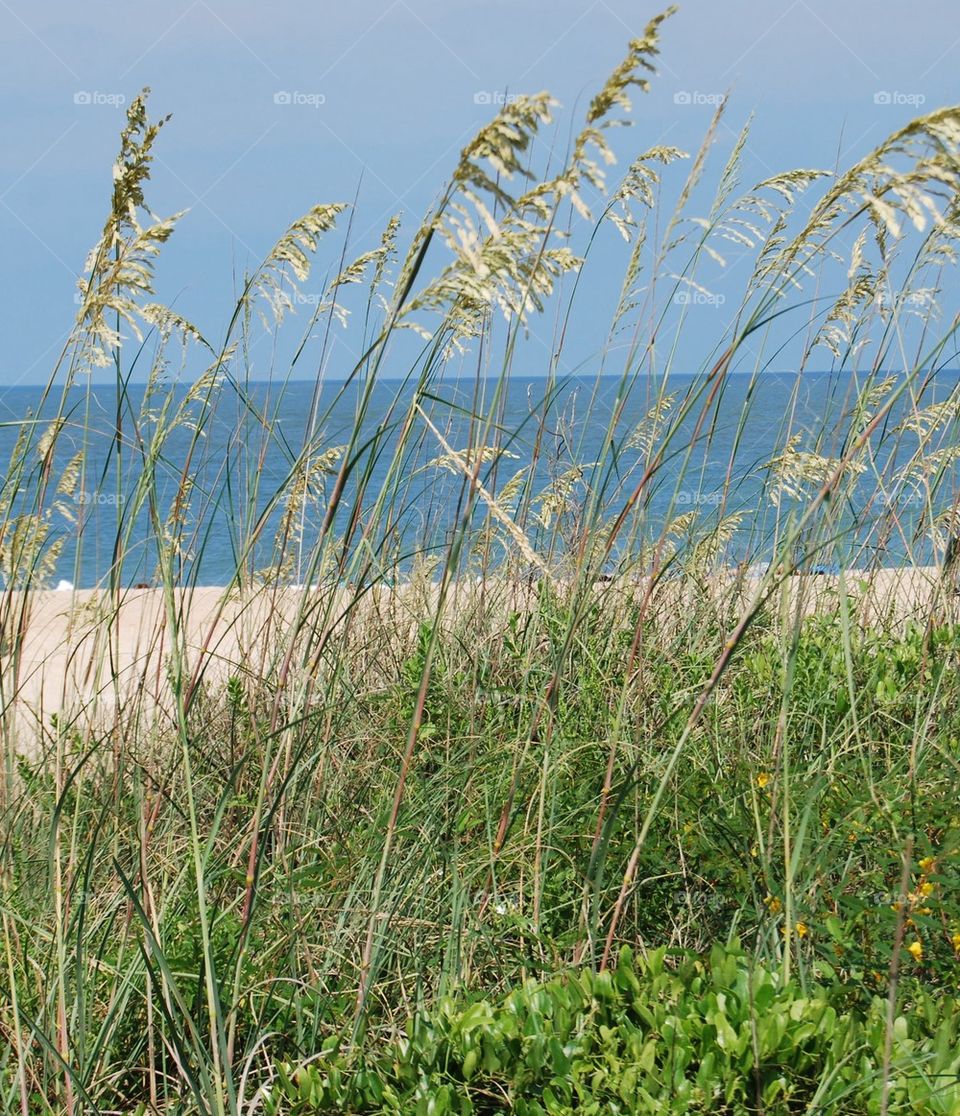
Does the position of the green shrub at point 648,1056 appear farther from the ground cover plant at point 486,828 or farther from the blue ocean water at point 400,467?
the blue ocean water at point 400,467

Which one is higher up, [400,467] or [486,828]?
[400,467]

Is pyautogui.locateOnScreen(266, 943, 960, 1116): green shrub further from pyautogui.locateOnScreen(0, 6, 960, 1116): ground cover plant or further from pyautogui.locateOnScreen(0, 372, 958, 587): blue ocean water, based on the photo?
pyautogui.locateOnScreen(0, 372, 958, 587): blue ocean water

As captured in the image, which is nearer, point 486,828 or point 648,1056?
point 648,1056

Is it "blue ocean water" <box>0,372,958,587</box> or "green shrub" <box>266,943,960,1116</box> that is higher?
"blue ocean water" <box>0,372,958,587</box>

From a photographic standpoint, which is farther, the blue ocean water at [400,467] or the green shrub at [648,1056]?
the blue ocean water at [400,467]

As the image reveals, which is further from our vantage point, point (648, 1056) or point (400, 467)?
point (400, 467)

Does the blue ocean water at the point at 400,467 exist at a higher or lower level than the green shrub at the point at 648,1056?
higher

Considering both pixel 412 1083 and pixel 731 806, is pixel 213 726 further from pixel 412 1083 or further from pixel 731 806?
pixel 412 1083

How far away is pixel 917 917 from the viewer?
160cm

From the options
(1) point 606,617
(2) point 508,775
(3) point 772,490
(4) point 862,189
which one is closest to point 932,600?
(3) point 772,490

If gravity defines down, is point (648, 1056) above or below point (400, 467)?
below

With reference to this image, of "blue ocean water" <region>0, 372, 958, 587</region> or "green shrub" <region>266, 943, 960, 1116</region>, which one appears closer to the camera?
"green shrub" <region>266, 943, 960, 1116</region>

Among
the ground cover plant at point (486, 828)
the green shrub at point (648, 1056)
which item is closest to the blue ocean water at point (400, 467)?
the ground cover plant at point (486, 828)

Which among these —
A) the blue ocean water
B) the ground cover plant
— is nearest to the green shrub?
the ground cover plant
